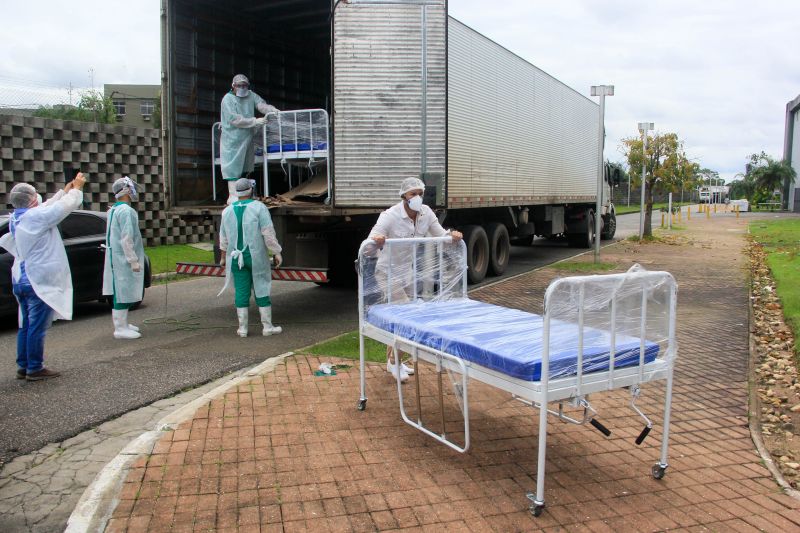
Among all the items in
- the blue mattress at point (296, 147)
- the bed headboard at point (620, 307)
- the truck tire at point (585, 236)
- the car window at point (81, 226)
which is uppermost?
the blue mattress at point (296, 147)

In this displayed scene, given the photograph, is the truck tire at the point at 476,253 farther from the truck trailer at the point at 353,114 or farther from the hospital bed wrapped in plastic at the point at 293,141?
the hospital bed wrapped in plastic at the point at 293,141

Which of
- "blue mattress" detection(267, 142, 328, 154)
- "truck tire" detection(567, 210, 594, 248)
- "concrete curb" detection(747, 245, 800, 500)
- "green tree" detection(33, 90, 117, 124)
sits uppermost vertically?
"green tree" detection(33, 90, 117, 124)

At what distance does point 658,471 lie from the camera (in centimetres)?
392

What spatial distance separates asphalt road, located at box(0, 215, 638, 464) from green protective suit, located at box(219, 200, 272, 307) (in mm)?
557

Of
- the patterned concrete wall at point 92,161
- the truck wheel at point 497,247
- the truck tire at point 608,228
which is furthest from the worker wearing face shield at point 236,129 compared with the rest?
the truck tire at point 608,228

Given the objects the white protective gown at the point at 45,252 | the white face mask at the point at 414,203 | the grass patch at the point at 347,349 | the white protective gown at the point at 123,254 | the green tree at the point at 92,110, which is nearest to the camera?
the white face mask at the point at 414,203

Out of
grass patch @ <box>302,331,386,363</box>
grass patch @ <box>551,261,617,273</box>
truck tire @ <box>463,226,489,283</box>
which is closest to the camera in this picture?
grass patch @ <box>302,331,386,363</box>

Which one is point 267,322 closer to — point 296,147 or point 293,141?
point 296,147

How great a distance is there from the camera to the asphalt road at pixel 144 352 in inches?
199

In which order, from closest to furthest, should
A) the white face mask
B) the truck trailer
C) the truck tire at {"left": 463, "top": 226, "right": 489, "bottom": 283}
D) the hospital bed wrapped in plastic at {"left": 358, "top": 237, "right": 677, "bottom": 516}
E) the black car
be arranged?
the hospital bed wrapped in plastic at {"left": 358, "top": 237, "right": 677, "bottom": 516}, the white face mask, the truck trailer, the black car, the truck tire at {"left": 463, "top": 226, "right": 489, "bottom": 283}

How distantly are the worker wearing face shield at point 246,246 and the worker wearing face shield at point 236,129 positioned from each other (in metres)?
1.61

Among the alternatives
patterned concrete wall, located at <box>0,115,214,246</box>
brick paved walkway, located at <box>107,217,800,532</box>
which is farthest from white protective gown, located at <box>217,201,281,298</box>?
patterned concrete wall, located at <box>0,115,214,246</box>

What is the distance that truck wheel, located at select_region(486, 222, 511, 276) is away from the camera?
12930mm

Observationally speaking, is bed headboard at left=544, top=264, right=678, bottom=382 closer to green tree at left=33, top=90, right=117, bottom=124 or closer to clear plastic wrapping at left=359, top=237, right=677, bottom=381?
clear plastic wrapping at left=359, top=237, right=677, bottom=381
